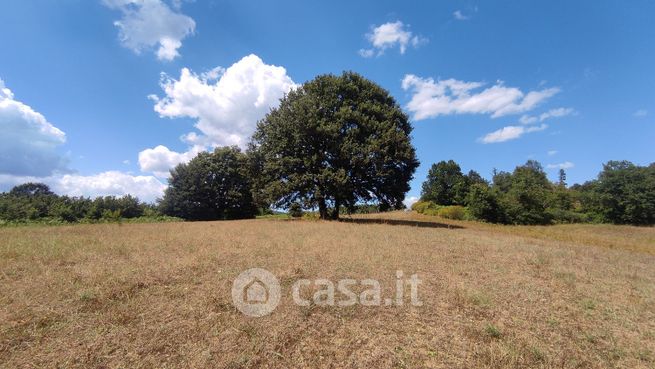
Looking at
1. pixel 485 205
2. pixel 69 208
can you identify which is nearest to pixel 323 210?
pixel 485 205

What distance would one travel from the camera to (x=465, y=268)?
920cm

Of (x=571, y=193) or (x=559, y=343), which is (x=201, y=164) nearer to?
(x=559, y=343)

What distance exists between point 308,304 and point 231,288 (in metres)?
1.65

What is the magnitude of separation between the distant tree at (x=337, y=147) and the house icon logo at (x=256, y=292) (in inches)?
652

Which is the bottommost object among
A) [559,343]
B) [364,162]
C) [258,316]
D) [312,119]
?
[559,343]

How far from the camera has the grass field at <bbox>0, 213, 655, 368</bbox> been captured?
421cm

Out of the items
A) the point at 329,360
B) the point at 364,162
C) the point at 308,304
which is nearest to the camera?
the point at 329,360

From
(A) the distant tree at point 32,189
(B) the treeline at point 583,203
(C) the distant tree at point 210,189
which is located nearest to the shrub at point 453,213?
(B) the treeline at point 583,203

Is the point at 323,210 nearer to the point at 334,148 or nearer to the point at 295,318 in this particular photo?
the point at 334,148

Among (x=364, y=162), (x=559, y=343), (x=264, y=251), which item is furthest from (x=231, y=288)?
(x=364, y=162)

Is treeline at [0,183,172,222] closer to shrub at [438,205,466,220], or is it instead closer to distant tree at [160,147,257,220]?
distant tree at [160,147,257,220]

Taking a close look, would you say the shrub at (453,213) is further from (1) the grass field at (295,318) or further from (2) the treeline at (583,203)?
(1) the grass field at (295,318)

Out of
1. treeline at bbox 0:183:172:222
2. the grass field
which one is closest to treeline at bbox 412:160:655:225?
the grass field

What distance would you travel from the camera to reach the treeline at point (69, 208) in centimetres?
3409
